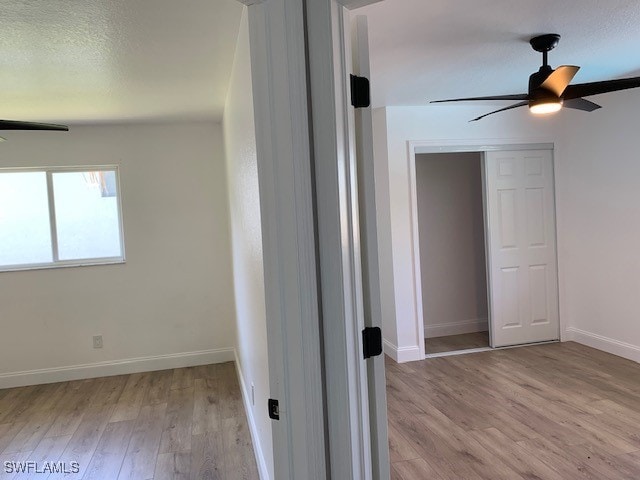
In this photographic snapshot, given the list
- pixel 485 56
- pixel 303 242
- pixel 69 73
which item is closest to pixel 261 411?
pixel 303 242

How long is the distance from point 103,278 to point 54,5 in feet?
9.98

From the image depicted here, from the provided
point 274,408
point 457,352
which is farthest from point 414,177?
point 274,408

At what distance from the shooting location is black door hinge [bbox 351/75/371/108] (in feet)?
4.03

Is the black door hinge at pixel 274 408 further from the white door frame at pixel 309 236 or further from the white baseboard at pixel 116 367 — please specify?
the white baseboard at pixel 116 367

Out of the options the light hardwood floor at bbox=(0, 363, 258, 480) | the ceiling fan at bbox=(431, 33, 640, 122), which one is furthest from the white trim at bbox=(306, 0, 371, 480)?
the ceiling fan at bbox=(431, 33, 640, 122)

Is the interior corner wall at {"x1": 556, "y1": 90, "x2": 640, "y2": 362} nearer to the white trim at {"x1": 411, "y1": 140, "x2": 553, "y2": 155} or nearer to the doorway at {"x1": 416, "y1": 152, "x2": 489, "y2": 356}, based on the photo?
the white trim at {"x1": 411, "y1": 140, "x2": 553, "y2": 155}

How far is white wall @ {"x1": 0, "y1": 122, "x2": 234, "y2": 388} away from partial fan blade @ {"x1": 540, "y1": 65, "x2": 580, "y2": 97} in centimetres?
299

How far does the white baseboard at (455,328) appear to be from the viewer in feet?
16.8

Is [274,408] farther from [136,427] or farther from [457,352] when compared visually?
[457,352]

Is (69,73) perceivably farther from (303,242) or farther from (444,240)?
(444,240)

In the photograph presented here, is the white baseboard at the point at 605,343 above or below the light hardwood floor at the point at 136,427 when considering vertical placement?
above

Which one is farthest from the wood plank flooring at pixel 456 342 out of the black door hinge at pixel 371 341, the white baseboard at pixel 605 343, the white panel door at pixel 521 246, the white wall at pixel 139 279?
the black door hinge at pixel 371 341

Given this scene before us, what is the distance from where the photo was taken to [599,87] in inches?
97.6

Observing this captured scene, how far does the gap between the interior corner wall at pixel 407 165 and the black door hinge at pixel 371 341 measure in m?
3.01
